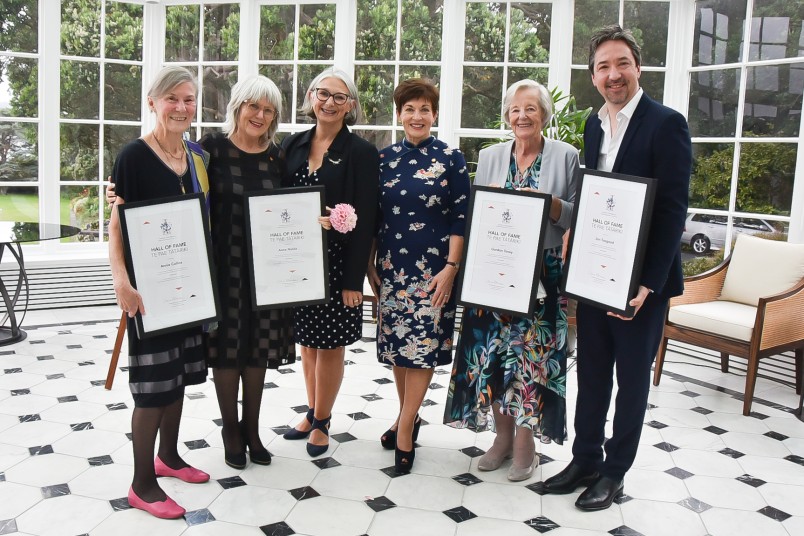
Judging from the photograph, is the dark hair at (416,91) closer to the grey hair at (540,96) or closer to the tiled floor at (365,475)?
the grey hair at (540,96)

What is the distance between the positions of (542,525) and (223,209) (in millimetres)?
1689

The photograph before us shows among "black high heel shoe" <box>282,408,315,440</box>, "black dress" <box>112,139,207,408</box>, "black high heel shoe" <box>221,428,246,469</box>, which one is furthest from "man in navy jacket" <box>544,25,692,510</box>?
"black dress" <box>112,139,207,408</box>

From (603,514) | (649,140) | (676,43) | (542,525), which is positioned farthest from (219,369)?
(676,43)

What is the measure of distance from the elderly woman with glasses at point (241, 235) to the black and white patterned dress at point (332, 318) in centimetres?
11

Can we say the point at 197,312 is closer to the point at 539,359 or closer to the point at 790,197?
the point at 539,359

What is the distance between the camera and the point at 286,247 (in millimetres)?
2850

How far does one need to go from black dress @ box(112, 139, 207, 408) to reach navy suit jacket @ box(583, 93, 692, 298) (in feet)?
5.21

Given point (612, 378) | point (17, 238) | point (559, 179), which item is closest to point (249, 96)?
point (559, 179)

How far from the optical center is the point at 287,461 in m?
3.26

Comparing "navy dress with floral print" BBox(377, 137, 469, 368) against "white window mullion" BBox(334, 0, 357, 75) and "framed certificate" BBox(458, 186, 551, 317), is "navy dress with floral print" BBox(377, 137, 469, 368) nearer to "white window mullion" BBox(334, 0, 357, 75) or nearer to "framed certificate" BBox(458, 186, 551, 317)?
"framed certificate" BBox(458, 186, 551, 317)

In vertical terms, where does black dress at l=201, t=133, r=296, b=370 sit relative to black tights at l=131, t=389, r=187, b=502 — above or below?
above

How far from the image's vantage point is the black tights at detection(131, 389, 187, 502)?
2.67 metres

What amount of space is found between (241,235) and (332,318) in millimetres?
560

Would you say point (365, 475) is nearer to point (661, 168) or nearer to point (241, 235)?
point (241, 235)
